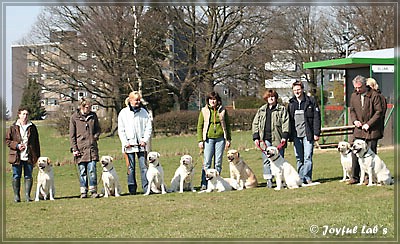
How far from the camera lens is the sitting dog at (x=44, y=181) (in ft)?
34.8

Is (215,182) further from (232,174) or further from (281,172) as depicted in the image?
(281,172)

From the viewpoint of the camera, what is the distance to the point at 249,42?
34.7m

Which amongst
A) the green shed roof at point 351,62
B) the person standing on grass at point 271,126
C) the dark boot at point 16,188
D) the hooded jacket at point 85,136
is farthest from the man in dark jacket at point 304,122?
the green shed roof at point 351,62

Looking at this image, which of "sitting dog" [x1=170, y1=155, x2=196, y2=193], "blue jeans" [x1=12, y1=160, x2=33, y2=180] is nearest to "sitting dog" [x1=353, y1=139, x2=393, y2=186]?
"sitting dog" [x1=170, y1=155, x2=196, y2=193]

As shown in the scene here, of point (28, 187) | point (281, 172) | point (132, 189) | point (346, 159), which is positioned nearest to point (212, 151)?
point (281, 172)

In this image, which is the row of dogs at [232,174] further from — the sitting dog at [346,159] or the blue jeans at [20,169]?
the blue jeans at [20,169]

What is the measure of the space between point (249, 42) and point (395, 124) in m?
16.3

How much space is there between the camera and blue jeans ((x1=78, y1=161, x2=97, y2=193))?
10.6 meters

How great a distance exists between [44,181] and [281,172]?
400cm

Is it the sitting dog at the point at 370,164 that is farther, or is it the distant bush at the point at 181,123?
the distant bush at the point at 181,123

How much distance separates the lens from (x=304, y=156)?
1081cm

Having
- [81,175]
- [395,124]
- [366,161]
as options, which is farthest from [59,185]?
[395,124]

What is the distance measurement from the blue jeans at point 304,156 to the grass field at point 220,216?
400mm

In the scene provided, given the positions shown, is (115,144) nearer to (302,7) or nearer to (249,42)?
(249,42)
